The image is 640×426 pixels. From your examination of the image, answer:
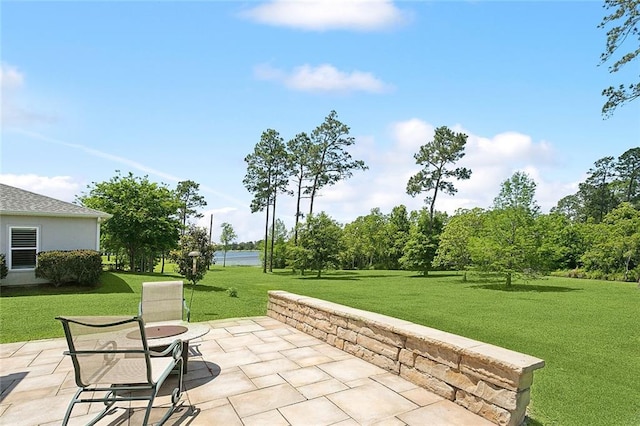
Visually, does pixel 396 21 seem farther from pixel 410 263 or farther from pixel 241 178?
pixel 241 178

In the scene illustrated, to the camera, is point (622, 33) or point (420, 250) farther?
point (420, 250)

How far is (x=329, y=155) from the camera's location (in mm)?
30844

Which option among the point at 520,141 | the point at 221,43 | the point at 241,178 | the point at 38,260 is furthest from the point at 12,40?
the point at 241,178

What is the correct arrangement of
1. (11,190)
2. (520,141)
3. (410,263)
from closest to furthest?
(11,190), (520,141), (410,263)

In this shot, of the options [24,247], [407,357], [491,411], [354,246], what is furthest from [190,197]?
[491,411]

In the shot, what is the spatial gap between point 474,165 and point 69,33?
2909 centimetres

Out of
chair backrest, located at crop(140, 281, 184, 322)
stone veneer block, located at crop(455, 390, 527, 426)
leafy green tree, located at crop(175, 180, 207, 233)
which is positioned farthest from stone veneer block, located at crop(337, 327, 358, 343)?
leafy green tree, located at crop(175, 180, 207, 233)

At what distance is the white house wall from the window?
0.14m

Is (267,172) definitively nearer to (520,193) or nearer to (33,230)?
(520,193)

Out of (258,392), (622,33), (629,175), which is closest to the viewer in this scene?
(258,392)

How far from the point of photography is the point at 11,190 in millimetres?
13297

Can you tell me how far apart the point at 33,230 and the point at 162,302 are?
1008cm

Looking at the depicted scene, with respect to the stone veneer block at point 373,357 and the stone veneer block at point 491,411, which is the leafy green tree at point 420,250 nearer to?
the stone veneer block at point 373,357

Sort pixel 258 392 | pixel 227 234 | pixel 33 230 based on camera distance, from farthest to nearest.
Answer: pixel 227 234
pixel 33 230
pixel 258 392
